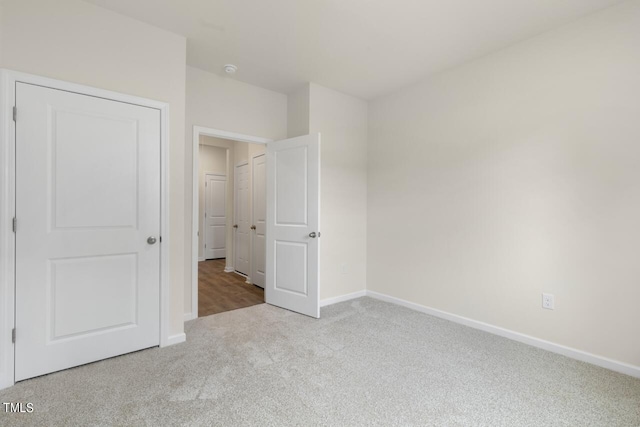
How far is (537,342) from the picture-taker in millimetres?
2545

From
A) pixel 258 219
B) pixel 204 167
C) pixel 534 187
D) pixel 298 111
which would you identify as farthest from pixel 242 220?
pixel 534 187

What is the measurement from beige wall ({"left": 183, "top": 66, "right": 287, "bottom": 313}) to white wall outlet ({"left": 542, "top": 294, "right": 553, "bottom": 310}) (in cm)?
336

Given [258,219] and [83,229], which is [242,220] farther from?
[83,229]

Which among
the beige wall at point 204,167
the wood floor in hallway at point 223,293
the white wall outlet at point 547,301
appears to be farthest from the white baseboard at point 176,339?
the beige wall at point 204,167

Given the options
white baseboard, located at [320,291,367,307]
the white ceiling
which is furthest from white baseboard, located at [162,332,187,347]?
the white ceiling

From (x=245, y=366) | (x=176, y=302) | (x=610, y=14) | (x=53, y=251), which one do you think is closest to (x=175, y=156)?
(x=53, y=251)

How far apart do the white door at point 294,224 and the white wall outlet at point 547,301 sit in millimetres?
2081

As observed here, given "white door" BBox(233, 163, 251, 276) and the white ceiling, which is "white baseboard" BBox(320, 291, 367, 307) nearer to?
"white door" BBox(233, 163, 251, 276)

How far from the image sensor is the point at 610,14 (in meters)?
2.20

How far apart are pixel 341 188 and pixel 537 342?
257 cm

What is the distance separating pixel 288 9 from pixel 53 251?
251 cm

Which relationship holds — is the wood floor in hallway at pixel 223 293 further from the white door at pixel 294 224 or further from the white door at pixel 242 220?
the white door at pixel 294 224

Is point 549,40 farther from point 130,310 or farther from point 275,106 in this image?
point 130,310

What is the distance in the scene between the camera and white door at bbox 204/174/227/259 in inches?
283
